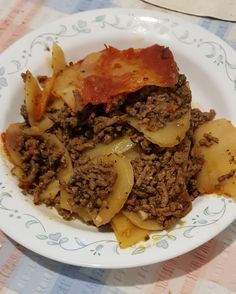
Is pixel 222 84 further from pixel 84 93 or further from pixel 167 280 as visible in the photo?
pixel 167 280

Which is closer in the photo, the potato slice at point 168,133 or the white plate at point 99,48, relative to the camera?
the white plate at point 99,48

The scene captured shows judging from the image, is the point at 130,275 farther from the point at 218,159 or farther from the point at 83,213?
the point at 218,159

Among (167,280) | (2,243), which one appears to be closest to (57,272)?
(2,243)

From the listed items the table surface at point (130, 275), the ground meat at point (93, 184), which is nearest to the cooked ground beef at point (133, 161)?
the ground meat at point (93, 184)

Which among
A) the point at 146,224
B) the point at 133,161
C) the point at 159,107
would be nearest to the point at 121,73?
the point at 159,107

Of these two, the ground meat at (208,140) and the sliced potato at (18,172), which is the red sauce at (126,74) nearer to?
the ground meat at (208,140)

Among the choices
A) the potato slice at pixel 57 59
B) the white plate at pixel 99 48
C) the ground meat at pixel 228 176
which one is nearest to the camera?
the white plate at pixel 99 48

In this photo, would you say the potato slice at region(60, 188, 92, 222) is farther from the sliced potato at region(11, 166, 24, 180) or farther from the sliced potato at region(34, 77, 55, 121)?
the sliced potato at region(34, 77, 55, 121)

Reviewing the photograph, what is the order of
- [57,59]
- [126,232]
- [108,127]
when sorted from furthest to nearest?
[57,59]
[108,127]
[126,232]
